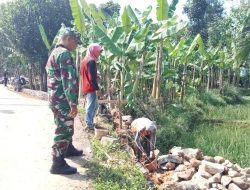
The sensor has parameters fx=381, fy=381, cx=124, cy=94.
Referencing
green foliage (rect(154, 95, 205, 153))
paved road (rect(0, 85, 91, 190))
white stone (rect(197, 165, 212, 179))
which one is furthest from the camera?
green foliage (rect(154, 95, 205, 153))

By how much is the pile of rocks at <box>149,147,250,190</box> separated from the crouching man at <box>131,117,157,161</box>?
0.41 m

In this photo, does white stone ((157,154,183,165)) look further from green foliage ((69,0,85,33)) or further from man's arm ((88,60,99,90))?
green foliage ((69,0,85,33))

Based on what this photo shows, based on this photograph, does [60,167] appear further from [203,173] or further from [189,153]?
[189,153]

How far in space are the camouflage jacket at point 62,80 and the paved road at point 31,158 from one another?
3.33ft

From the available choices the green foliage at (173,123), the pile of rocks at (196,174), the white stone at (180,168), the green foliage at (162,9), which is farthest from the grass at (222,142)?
the green foliage at (162,9)

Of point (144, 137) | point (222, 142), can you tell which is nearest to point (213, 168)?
point (144, 137)

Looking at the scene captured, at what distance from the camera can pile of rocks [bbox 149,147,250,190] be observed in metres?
6.27

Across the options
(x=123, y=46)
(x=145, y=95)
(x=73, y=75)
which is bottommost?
(x=145, y=95)

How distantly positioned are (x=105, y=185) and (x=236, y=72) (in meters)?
22.9

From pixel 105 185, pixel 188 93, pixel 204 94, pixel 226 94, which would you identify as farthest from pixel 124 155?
pixel 226 94

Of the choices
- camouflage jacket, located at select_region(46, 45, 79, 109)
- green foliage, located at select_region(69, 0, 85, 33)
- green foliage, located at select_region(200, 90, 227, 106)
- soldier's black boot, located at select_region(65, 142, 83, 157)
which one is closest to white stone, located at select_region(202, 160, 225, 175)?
soldier's black boot, located at select_region(65, 142, 83, 157)

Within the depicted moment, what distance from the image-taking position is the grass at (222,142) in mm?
8659

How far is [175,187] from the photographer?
5832mm

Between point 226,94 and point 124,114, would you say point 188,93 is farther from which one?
point 124,114
